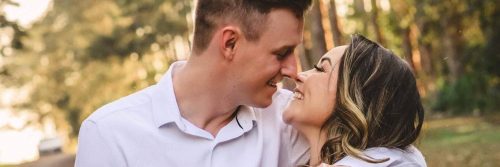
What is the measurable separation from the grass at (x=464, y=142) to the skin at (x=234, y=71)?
857 centimetres

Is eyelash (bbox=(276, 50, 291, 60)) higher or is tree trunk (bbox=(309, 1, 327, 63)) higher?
eyelash (bbox=(276, 50, 291, 60))

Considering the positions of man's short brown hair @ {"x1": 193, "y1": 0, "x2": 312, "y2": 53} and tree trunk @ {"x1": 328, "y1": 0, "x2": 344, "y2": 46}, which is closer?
man's short brown hair @ {"x1": 193, "y1": 0, "x2": 312, "y2": 53}

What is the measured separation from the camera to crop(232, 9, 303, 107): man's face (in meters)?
3.48

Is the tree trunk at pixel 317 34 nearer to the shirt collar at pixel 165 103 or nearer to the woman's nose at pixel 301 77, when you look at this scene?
the woman's nose at pixel 301 77

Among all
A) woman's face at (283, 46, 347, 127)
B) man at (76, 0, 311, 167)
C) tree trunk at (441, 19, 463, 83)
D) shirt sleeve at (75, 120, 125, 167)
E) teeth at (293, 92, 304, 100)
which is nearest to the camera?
shirt sleeve at (75, 120, 125, 167)

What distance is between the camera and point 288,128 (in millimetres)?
3801

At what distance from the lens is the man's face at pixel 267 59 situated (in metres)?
3.48

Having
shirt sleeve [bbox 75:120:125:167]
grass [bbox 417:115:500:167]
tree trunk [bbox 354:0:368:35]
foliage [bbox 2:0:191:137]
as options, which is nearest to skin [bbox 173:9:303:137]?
shirt sleeve [bbox 75:120:125:167]

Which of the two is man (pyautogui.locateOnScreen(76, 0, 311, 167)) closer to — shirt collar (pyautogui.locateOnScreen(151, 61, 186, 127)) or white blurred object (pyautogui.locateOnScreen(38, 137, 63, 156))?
shirt collar (pyautogui.locateOnScreen(151, 61, 186, 127))

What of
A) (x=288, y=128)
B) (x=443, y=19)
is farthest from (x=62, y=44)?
(x=288, y=128)

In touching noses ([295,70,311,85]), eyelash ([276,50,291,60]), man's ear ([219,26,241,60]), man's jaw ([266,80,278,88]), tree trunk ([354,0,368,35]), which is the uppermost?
man's ear ([219,26,241,60])

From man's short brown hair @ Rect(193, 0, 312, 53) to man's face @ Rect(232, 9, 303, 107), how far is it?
0.03 meters

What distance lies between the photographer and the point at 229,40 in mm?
3490

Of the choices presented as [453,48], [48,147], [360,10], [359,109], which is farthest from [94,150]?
[360,10]
